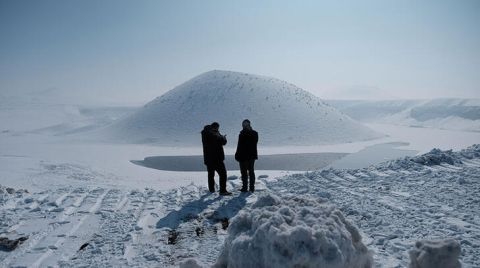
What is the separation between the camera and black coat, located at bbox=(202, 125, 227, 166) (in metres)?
9.56

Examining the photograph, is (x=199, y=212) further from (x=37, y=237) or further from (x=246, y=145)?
(x=37, y=237)

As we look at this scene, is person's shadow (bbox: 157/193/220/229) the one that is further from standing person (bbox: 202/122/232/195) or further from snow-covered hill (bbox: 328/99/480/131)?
snow-covered hill (bbox: 328/99/480/131)

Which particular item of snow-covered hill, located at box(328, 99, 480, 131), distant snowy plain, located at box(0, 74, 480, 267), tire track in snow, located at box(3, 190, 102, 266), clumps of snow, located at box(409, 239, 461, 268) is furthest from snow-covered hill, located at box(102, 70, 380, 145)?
clumps of snow, located at box(409, 239, 461, 268)

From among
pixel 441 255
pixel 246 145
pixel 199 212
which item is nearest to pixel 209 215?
pixel 199 212

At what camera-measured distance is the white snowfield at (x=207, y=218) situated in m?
5.32

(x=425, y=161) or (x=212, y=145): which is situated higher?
(x=212, y=145)

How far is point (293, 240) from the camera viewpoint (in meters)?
3.43

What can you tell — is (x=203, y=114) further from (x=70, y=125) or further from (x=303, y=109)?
(x=70, y=125)

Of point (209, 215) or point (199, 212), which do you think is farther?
point (199, 212)

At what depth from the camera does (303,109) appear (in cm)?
4666

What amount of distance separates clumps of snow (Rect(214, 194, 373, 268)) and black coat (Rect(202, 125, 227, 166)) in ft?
17.8

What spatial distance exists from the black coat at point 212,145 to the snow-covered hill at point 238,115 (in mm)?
25986

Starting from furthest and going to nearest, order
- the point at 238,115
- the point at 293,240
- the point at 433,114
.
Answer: the point at 433,114
the point at 238,115
the point at 293,240

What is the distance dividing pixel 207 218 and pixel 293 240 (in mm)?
4294
